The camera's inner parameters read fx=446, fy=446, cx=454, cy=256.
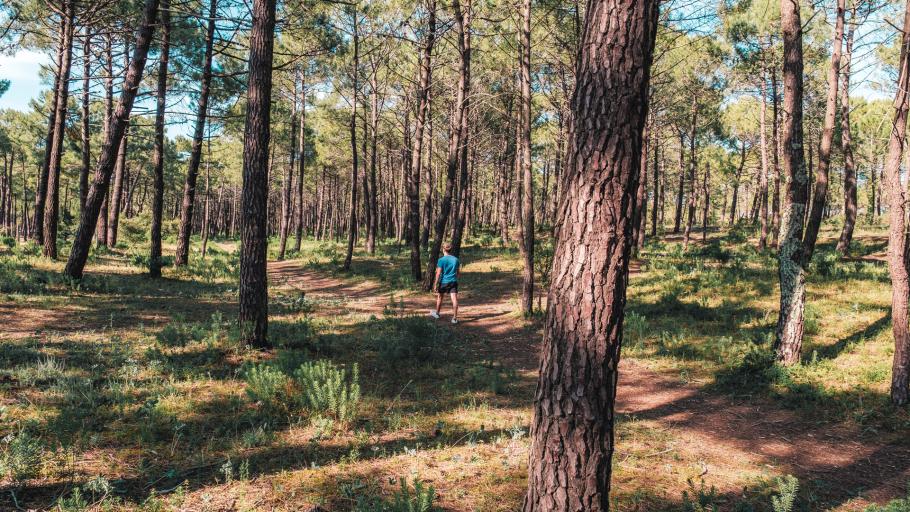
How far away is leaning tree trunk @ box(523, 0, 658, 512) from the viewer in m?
2.56

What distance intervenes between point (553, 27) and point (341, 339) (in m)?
14.9

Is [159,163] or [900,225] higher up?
[159,163]

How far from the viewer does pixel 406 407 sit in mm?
5574

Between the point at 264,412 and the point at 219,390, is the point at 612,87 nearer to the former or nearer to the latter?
the point at 264,412

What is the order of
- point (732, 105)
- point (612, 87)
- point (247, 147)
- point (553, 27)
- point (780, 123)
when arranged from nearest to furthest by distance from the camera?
point (612, 87) → point (247, 147) → point (553, 27) → point (780, 123) → point (732, 105)

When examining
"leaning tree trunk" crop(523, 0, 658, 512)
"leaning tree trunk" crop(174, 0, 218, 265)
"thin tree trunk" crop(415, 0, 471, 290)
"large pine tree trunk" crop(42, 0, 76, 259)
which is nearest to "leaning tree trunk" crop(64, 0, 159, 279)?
"leaning tree trunk" crop(174, 0, 218, 265)

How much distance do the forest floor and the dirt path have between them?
Result: 0.10ft

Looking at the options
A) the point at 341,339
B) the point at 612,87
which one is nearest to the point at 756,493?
the point at 612,87

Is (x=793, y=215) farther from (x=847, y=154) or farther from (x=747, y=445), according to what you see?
(x=847, y=154)

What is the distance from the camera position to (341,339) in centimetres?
793

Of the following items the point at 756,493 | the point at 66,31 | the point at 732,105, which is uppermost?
the point at 732,105

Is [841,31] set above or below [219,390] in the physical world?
above

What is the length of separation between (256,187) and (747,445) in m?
7.34

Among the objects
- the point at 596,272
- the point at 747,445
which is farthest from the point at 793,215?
the point at 596,272
